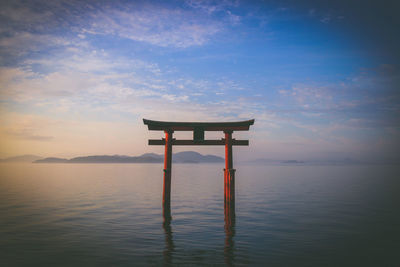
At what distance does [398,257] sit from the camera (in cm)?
952

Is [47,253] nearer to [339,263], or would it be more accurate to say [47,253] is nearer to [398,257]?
[339,263]

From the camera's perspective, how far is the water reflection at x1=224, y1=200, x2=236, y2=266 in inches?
358

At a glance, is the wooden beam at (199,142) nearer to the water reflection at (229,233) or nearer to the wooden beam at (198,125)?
the wooden beam at (198,125)

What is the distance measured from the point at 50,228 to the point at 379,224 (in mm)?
17790

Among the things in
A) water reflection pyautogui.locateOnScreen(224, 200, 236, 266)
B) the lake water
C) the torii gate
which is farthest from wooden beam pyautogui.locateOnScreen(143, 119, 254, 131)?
the lake water

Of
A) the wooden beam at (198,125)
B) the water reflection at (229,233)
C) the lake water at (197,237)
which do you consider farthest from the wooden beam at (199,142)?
the lake water at (197,237)

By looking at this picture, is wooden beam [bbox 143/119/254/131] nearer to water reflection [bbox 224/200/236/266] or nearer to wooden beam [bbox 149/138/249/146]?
wooden beam [bbox 149/138/249/146]

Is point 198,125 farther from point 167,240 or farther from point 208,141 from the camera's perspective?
point 167,240

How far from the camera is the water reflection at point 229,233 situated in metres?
9.09

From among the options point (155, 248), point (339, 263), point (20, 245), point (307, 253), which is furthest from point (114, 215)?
point (339, 263)

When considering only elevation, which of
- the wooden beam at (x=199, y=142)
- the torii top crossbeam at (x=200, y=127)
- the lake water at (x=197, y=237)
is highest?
Result: the torii top crossbeam at (x=200, y=127)

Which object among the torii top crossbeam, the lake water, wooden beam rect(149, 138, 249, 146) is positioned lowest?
the lake water

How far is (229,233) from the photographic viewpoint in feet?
41.0

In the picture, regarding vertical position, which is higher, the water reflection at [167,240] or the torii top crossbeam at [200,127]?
the torii top crossbeam at [200,127]
